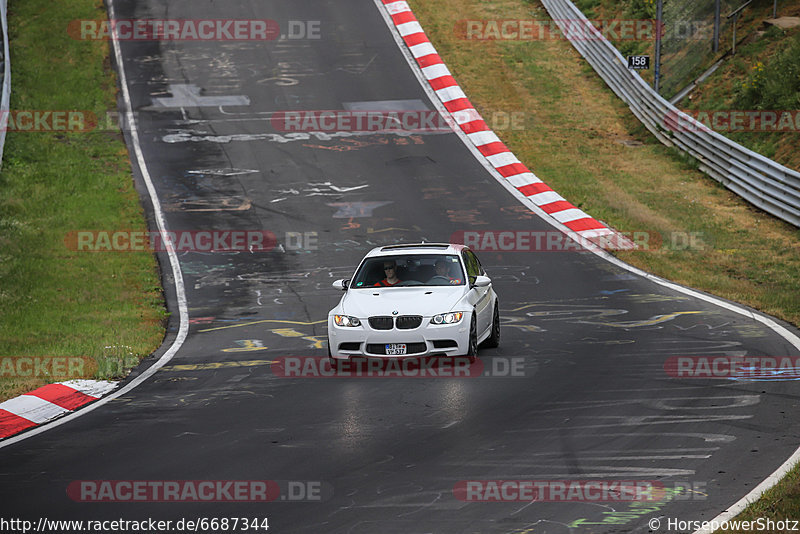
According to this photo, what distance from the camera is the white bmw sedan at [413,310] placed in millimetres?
13125

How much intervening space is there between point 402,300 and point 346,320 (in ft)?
2.67

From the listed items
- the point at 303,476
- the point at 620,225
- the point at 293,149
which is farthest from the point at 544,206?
the point at 303,476

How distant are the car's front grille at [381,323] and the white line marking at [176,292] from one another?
10.4ft

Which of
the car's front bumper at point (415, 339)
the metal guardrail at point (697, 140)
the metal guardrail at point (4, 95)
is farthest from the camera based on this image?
the metal guardrail at point (4, 95)

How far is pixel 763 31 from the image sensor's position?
30562mm

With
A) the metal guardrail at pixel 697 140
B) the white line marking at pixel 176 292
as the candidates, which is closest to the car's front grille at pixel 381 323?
the white line marking at pixel 176 292

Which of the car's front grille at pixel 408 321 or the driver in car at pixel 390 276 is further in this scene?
the driver in car at pixel 390 276

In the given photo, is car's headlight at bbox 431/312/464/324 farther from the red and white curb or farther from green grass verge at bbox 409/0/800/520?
green grass verge at bbox 409/0/800/520

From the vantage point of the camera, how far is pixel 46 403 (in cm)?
1209

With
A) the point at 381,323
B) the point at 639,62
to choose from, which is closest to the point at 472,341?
the point at 381,323

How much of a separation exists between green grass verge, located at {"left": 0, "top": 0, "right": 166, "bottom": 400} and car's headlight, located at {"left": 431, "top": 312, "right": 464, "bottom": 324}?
4505mm

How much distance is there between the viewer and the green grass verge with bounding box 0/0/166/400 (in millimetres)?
15914

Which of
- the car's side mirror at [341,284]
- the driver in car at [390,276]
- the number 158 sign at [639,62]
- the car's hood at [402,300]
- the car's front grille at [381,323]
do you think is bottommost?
the car's front grille at [381,323]

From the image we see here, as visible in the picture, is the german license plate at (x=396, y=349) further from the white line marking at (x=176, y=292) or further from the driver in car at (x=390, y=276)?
the white line marking at (x=176, y=292)
